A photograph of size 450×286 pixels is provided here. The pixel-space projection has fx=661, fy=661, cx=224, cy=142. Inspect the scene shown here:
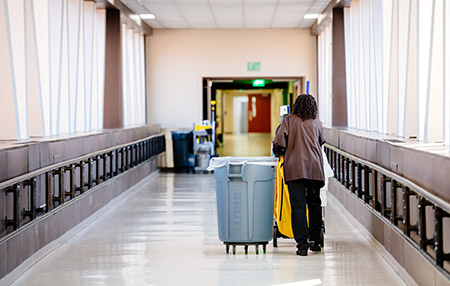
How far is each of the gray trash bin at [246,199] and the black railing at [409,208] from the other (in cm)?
96

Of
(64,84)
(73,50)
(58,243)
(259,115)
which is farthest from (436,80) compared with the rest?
(259,115)

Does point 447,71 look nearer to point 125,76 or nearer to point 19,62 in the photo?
point 19,62

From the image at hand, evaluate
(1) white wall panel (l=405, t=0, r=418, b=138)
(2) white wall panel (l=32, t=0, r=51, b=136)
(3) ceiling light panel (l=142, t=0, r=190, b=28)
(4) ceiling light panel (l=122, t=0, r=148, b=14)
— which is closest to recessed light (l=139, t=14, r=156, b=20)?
(3) ceiling light panel (l=142, t=0, r=190, b=28)

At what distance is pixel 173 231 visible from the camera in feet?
23.9

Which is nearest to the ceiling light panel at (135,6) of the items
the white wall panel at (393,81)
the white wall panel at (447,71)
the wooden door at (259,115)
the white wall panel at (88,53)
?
the white wall panel at (88,53)

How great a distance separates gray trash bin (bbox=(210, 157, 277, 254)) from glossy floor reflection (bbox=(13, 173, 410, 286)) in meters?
0.20

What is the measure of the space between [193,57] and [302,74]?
2606 mm

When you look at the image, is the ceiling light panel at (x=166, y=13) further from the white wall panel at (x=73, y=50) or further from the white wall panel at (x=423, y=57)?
the white wall panel at (x=423, y=57)

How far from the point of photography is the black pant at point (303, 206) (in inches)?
227

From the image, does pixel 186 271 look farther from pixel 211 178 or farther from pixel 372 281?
pixel 211 178

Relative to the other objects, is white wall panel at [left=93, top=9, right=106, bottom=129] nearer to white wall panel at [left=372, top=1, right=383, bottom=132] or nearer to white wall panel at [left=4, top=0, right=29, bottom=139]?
white wall panel at [left=4, top=0, right=29, bottom=139]

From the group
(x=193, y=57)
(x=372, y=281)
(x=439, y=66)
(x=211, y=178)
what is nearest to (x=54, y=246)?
(x=372, y=281)

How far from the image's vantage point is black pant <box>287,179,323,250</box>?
5762 mm

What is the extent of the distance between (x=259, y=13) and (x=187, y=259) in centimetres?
831
